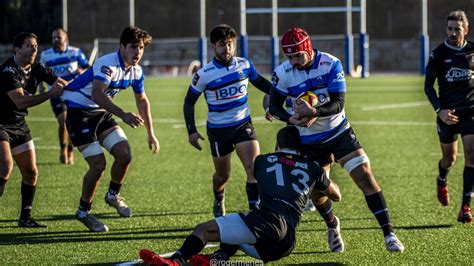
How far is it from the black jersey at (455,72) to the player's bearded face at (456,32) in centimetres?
6

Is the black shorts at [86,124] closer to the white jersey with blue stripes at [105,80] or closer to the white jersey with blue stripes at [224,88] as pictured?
the white jersey with blue stripes at [105,80]

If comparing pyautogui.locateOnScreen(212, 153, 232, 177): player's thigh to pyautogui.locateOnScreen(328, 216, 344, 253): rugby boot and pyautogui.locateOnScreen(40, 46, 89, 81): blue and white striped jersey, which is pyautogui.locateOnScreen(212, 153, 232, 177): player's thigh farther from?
pyautogui.locateOnScreen(40, 46, 89, 81): blue and white striped jersey

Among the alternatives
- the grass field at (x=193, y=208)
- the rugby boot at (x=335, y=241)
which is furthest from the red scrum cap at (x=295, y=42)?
the grass field at (x=193, y=208)

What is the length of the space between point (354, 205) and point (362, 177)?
2933 mm

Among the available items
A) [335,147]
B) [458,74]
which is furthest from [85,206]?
[458,74]

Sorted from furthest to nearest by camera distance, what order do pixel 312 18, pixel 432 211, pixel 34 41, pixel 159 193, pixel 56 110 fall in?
pixel 312 18, pixel 56 110, pixel 159 193, pixel 432 211, pixel 34 41

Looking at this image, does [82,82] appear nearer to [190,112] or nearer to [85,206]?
[190,112]

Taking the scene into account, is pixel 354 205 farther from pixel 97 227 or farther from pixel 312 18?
pixel 312 18

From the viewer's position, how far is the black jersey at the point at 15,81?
9.91m

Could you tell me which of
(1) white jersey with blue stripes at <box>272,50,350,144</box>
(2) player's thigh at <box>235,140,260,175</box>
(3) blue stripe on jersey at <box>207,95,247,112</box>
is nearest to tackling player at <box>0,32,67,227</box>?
(3) blue stripe on jersey at <box>207,95,247,112</box>

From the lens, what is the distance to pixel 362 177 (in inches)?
333

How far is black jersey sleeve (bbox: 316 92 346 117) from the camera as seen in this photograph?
819 centimetres

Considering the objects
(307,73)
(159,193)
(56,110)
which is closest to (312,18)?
(56,110)

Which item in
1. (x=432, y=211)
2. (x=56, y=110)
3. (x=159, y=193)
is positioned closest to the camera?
(x=432, y=211)
